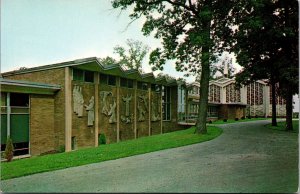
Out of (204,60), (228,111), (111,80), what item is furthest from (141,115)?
(228,111)

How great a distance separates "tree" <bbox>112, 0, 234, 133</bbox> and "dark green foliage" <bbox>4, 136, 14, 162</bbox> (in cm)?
873

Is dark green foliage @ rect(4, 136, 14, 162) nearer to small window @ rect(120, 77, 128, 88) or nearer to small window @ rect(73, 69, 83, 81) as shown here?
small window @ rect(73, 69, 83, 81)

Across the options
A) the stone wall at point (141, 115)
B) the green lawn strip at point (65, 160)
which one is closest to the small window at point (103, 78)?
the stone wall at point (141, 115)

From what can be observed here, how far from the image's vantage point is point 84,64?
21797 millimetres

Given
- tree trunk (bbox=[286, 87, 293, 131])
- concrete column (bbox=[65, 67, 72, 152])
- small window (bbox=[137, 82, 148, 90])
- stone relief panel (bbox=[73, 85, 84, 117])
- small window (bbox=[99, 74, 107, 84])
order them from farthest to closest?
small window (bbox=[137, 82, 148, 90]) → small window (bbox=[99, 74, 107, 84]) → tree trunk (bbox=[286, 87, 293, 131]) → stone relief panel (bbox=[73, 85, 84, 117]) → concrete column (bbox=[65, 67, 72, 152])

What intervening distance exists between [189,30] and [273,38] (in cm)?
543

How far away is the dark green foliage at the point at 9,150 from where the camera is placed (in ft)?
54.2

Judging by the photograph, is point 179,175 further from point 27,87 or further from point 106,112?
point 106,112

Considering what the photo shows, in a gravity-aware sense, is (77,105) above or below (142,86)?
below

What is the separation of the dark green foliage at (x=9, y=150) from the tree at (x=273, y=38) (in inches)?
509

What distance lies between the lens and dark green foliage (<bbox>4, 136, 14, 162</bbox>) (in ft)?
54.2

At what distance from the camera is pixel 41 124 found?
789 inches

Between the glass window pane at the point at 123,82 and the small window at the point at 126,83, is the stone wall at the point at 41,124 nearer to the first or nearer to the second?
the glass window pane at the point at 123,82

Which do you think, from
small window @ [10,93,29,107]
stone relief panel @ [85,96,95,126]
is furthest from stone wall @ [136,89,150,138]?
small window @ [10,93,29,107]
